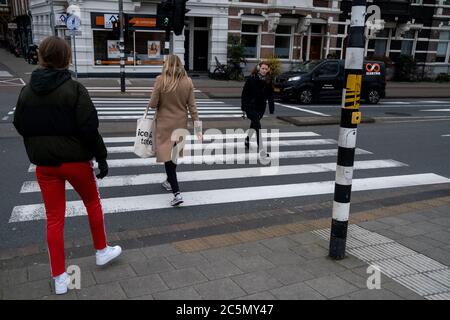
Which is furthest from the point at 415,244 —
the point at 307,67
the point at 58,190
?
the point at 307,67

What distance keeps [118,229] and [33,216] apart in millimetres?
1123

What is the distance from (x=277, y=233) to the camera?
4.77 meters

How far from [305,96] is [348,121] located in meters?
14.7

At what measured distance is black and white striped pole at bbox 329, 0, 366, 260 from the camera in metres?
3.69

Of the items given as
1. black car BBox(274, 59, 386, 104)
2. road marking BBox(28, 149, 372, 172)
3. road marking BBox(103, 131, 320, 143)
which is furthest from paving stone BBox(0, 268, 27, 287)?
black car BBox(274, 59, 386, 104)

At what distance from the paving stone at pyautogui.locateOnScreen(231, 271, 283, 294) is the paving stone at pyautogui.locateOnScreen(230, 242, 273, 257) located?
412mm

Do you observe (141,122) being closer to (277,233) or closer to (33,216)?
(33,216)

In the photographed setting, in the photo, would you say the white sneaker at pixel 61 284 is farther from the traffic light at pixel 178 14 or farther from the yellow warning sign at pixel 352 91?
the traffic light at pixel 178 14

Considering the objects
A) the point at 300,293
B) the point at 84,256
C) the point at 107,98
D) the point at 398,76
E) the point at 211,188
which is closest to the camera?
the point at 300,293

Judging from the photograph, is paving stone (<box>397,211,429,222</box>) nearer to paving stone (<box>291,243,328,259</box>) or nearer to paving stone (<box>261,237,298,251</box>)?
paving stone (<box>291,243,328,259</box>)

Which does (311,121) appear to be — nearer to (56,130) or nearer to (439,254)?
(439,254)

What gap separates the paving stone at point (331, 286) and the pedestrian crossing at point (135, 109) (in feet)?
32.6

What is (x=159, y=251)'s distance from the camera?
4.27 meters
